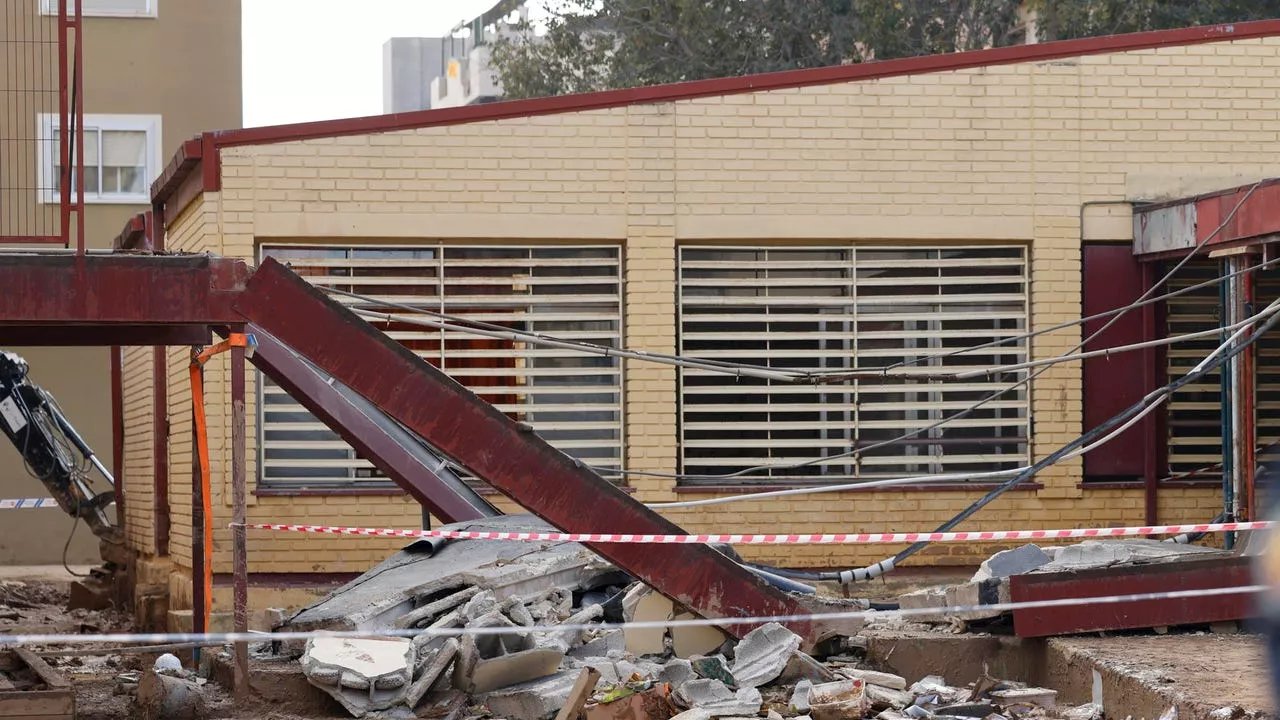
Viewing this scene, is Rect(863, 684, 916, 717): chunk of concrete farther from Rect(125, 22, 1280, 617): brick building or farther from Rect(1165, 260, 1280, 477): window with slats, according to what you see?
Rect(1165, 260, 1280, 477): window with slats

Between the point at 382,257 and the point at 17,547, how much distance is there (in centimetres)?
1435

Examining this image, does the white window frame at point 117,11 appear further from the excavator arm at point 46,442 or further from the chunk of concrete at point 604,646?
the chunk of concrete at point 604,646

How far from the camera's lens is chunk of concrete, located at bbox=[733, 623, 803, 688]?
9898mm

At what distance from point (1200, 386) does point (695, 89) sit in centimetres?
513

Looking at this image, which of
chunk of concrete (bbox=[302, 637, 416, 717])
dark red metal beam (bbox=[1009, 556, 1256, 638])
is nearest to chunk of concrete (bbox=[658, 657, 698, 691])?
chunk of concrete (bbox=[302, 637, 416, 717])

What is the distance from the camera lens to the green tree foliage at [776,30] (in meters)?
29.4

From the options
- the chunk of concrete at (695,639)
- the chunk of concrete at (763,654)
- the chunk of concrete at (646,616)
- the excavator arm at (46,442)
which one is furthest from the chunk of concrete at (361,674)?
the excavator arm at (46,442)

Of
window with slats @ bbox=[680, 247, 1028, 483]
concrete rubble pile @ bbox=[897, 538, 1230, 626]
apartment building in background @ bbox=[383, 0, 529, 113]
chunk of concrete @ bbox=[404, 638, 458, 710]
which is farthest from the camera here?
apartment building in background @ bbox=[383, 0, 529, 113]

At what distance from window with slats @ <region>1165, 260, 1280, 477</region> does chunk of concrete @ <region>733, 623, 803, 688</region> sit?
19.3ft

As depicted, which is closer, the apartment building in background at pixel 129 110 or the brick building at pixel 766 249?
the brick building at pixel 766 249

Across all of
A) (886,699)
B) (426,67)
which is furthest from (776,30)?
(426,67)

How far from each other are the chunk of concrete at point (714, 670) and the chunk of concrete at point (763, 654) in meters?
0.08

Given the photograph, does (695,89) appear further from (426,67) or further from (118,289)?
(426,67)

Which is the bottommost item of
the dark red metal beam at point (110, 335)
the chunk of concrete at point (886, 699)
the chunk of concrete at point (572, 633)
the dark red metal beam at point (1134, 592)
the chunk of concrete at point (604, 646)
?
the chunk of concrete at point (886, 699)
